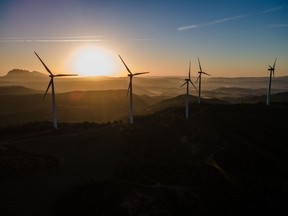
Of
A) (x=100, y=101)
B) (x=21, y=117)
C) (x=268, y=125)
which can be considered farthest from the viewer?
(x=100, y=101)

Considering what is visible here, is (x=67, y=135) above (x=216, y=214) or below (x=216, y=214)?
above

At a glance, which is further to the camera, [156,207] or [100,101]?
[100,101]

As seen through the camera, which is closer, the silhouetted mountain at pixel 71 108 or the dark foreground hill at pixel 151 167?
the dark foreground hill at pixel 151 167

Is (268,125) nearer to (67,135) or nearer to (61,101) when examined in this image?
(67,135)

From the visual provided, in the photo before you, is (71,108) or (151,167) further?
(71,108)

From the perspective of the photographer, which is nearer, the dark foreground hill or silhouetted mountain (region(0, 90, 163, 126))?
the dark foreground hill

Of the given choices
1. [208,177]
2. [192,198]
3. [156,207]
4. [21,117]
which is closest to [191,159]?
[208,177]

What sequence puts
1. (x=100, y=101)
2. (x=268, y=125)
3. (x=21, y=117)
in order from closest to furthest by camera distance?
(x=268, y=125)
(x=21, y=117)
(x=100, y=101)

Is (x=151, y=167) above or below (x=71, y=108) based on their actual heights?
above
